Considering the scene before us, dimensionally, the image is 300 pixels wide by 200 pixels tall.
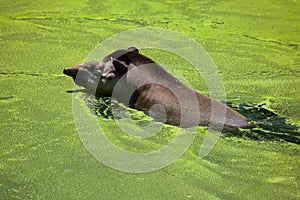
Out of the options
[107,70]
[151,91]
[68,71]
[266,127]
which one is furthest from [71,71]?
[266,127]

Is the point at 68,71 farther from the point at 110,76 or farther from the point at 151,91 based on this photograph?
the point at 151,91

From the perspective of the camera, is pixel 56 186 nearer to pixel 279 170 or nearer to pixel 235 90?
pixel 279 170

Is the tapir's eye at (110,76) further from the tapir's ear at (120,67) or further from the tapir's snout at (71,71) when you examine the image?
the tapir's snout at (71,71)

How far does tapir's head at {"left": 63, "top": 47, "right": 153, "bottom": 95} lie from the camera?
2281mm

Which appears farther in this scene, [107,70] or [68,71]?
[68,71]

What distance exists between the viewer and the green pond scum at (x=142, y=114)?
5.42 feet

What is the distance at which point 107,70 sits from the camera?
2.31 m

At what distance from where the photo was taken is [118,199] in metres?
1.56

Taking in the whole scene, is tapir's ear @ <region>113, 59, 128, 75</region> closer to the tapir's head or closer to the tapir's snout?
the tapir's head

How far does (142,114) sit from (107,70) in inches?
10.7

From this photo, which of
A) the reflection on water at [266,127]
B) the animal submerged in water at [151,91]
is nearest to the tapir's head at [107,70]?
the animal submerged in water at [151,91]

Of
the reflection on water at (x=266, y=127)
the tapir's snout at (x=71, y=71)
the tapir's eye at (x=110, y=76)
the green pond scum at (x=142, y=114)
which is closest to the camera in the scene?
the green pond scum at (x=142, y=114)

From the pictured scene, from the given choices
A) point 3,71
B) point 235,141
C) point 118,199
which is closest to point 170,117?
point 235,141

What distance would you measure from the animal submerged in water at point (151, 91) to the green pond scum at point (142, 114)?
53 mm
